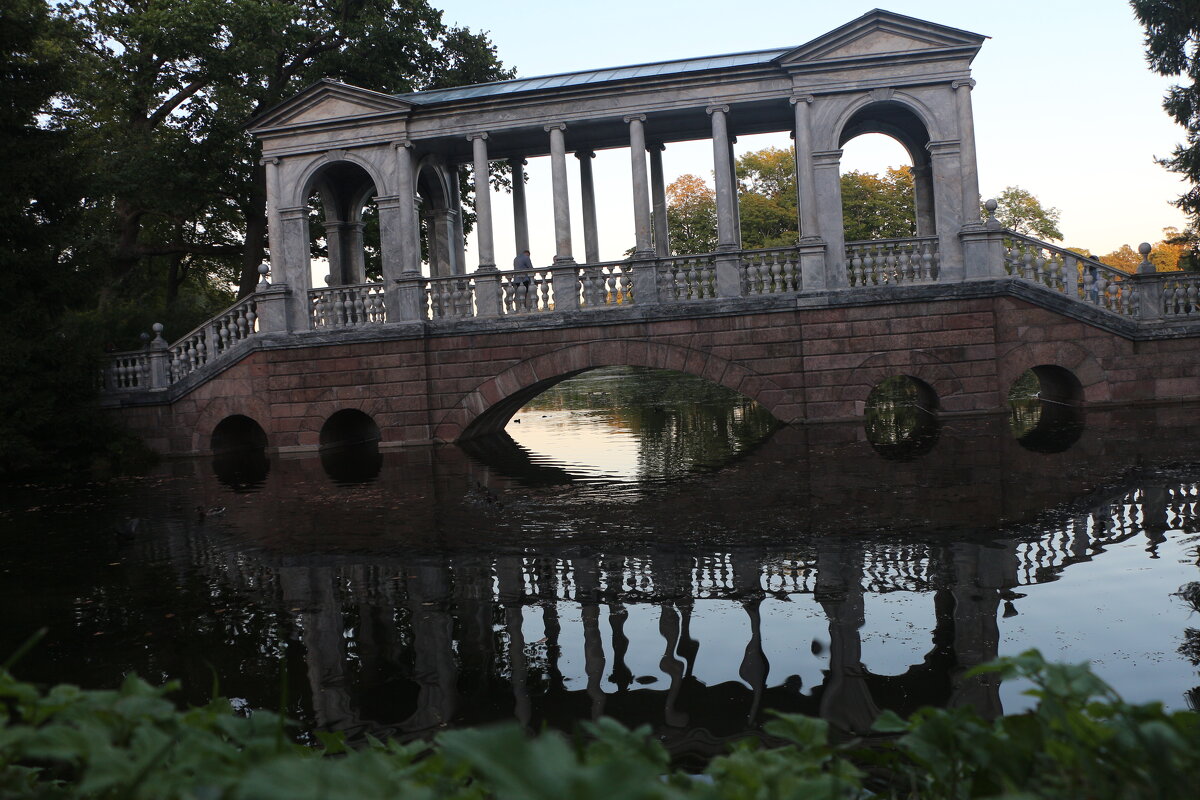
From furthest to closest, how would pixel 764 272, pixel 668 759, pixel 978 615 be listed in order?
pixel 764 272
pixel 978 615
pixel 668 759

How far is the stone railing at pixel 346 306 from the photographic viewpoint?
19.5 metres

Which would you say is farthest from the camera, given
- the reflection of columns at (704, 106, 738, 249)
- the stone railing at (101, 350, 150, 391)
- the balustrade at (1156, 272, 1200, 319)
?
the stone railing at (101, 350, 150, 391)

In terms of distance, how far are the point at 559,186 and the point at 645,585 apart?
13.7 m

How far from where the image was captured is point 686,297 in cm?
1838

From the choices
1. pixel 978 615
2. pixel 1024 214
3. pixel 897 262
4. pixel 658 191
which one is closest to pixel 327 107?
pixel 658 191

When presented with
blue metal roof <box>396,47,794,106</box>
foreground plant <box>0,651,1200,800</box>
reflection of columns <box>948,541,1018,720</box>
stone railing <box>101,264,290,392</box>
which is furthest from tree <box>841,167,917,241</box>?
foreground plant <box>0,651,1200,800</box>

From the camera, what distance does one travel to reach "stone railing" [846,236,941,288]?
58.4 ft

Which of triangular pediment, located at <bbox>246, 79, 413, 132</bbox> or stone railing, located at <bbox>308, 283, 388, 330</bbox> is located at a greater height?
triangular pediment, located at <bbox>246, 79, 413, 132</bbox>

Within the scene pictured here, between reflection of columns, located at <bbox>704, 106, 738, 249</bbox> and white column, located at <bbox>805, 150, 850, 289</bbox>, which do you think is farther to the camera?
reflection of columns, located at <bbox>704, 106, 738, 249</bbox>

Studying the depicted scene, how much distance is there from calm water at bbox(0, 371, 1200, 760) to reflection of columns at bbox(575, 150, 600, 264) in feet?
32.6

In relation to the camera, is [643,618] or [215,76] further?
[215,76]

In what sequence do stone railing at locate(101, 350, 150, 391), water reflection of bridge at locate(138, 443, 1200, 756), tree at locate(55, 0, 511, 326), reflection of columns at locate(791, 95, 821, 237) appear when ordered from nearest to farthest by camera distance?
water reflection of bridge at locate(138, 443, 1200, 756) → reflection of columns at locate(791, 95, 821, 237) → stone railing at locate(101, 350, 150, 391) → tree at locate(55, 0, 511, 326)

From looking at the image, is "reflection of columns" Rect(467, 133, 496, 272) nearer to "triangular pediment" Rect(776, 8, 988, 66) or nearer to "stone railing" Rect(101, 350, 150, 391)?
"triangular pediment" Rect(776, 8, 988, 66)

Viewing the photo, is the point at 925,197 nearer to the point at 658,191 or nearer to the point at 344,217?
the point at 658,191
